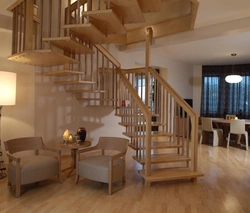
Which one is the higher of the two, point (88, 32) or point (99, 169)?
point (88, 32)

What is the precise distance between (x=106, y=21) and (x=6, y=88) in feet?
5.64

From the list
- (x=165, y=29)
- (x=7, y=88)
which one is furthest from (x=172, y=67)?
(x=7, y=88)

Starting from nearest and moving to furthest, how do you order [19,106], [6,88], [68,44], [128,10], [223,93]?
[128,10], [68,44], [6,88], [19,106], [223,93]

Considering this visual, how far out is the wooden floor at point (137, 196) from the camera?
2.41 meters

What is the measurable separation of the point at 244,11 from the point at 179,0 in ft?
3.86

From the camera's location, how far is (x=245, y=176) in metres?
3.52

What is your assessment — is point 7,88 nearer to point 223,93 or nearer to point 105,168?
point 105,168

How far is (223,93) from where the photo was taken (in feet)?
25.4

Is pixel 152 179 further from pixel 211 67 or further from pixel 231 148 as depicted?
pixel 211 67

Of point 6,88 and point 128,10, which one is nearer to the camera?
point 128,10

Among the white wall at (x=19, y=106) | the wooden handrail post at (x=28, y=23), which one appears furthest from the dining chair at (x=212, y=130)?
the wooden handrail post at (x=28, y=23)

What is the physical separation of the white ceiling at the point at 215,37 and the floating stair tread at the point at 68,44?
2.98 feet

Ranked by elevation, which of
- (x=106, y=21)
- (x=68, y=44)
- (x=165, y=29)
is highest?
(x=165, y=29)

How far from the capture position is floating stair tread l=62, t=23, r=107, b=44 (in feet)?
8.64
